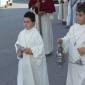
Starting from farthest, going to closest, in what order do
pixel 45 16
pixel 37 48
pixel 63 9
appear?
pixel 63 9
pixel 45 16
pixel 37 48

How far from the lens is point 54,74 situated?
8.66 metres

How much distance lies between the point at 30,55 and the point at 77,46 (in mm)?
753

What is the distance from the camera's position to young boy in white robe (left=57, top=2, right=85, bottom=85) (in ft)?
18.6

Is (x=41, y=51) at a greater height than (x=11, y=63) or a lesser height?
greater

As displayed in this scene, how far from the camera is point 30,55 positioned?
6.04 metres

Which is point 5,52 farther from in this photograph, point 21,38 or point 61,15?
point 61,15

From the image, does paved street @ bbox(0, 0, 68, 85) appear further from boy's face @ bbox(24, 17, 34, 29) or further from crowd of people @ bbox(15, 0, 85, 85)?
boy's face @ bbox(24, 17, 34, 29)

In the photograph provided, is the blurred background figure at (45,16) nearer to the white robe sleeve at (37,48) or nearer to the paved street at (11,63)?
the paved street at (11,63)

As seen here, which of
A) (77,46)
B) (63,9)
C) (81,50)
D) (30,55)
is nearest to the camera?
(81,50)

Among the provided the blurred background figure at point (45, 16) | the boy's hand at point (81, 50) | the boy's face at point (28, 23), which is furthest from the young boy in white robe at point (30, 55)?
the blurred background figure at point (45, 16)

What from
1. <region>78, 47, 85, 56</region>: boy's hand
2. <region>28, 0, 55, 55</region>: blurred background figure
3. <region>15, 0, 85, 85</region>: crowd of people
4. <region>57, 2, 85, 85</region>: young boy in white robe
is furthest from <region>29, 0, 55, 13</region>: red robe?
<region>78, 47, 85, 56</region>: boy's hand

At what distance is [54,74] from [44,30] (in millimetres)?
2234

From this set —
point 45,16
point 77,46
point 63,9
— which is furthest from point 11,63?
point 63,9

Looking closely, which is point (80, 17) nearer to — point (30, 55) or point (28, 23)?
point (28, 23)
